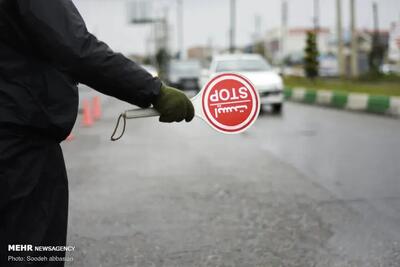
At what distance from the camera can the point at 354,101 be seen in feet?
59.3

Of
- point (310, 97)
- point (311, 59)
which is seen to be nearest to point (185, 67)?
point (311, 59)

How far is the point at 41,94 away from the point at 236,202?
12.1ft

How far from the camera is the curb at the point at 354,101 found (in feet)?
52.2

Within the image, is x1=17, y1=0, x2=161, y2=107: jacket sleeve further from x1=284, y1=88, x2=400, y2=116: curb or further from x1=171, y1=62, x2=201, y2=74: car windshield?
x1=171, y1=62, x2=201, y2=74: car windshield

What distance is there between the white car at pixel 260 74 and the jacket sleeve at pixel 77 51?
49.2 feet

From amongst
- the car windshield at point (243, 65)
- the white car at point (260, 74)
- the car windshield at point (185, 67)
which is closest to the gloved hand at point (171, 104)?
the white car at point (260, 74)

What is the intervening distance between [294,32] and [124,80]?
5862 inches

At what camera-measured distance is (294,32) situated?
147375 mm

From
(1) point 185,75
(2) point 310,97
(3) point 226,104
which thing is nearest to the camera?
(3) point 226,104

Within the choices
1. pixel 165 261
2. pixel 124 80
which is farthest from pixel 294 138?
pixel 124 80

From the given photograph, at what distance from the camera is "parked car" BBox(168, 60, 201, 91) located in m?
32.7

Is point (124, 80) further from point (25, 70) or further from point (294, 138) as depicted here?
point (294, 138)

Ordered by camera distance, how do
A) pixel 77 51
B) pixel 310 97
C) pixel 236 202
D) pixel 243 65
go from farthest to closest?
1. pixel 310 97
2. pixel 243 65
3. pixel 236 202
4. pixel 77 51

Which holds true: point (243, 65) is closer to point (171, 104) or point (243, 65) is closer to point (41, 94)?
point (171, 104)
